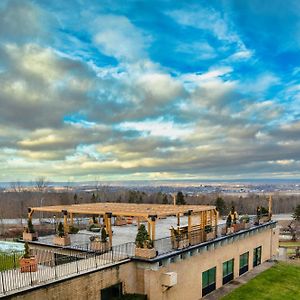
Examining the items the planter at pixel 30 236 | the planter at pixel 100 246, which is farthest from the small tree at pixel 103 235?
the planter at pixel 30 236

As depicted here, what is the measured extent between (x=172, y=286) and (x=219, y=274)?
6716 mm

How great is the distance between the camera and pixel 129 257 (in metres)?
18.2

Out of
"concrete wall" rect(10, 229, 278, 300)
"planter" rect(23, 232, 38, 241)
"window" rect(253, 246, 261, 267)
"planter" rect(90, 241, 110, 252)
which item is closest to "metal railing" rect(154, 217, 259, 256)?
"concrete wall" rect(10, 229, 278, 300)

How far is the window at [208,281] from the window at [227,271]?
5.71ft

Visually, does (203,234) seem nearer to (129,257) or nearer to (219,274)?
(219,274)

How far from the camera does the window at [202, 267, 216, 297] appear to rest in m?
23.0

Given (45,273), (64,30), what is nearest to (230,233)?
(45,273)

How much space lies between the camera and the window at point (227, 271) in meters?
25.6

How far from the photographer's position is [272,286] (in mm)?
25672

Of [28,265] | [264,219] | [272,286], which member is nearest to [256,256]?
[264,219]

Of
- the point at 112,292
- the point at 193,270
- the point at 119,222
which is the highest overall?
the point at 119,222

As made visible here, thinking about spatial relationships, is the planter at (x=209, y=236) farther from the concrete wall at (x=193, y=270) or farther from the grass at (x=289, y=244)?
the grass at (x=289, y=244)

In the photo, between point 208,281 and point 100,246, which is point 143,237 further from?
point 208,281

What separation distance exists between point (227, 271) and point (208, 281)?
3.16 metres
